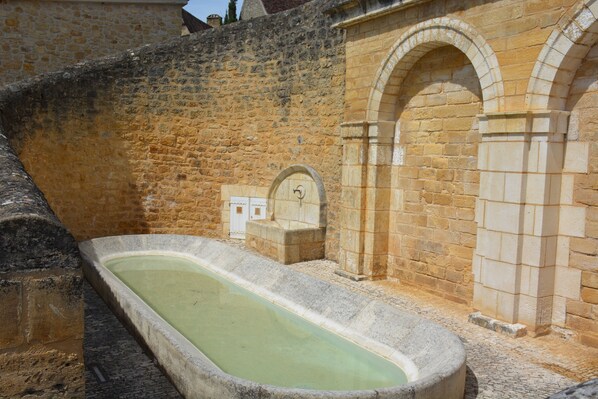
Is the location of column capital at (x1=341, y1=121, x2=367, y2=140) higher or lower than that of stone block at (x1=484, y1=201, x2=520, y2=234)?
higher

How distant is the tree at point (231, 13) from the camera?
28.8 metres

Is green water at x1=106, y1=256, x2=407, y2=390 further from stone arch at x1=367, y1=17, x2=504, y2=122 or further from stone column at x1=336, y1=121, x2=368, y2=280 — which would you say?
stone arch at x1=367, y1=17, x2=504, y2=122

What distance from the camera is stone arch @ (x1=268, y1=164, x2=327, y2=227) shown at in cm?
858

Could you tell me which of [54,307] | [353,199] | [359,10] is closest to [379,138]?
[353,199]

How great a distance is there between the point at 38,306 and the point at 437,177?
5059 millimetres

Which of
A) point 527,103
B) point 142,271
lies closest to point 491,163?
point 527,103

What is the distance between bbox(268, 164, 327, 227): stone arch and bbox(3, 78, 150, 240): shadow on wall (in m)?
2.37

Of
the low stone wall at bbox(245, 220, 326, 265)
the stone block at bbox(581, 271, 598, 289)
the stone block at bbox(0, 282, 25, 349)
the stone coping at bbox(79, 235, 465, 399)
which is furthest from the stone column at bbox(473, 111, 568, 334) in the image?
the stone block at bbox(0, 282, 25, 349)

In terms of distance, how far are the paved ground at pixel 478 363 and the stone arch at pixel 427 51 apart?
7.38 feet

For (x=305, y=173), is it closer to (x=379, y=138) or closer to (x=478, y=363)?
(x=379, y=138)

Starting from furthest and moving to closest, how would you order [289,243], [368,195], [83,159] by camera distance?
[83,159] → [289,243] → [368,195]

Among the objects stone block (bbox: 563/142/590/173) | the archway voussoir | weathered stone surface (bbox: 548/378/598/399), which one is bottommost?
weathered stone surface (bbox: 548/378/598/399)

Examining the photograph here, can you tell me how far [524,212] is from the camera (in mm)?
5090

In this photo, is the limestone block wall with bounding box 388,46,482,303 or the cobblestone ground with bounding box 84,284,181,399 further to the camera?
the limestone block wall with bounding box 388,46,482,303
